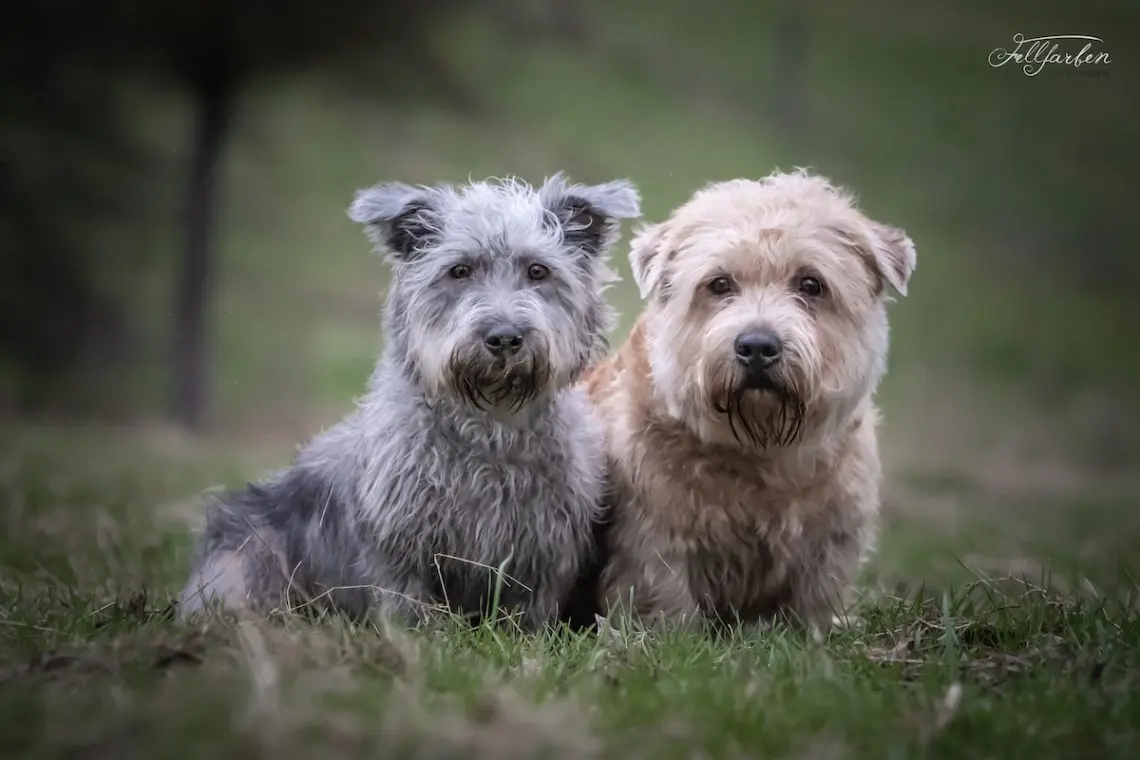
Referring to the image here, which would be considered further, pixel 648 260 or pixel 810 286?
pixel 648 260

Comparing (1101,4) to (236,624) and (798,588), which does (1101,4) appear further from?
(236,624)

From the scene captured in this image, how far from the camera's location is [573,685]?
3.40 m

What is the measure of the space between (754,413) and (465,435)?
3.53ft

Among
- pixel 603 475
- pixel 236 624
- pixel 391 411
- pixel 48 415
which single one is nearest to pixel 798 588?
pixel 603 475

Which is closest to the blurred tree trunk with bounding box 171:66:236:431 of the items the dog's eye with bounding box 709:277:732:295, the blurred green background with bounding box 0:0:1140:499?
the blurred green background with bounding box 0:0:1140:499

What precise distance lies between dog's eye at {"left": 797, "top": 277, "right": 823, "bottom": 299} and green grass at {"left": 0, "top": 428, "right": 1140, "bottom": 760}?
1.19 metres

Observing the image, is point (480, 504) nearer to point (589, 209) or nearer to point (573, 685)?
point (573, 685)

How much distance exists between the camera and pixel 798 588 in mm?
4594

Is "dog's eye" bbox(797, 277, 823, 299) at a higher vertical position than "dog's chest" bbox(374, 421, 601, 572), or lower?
higher

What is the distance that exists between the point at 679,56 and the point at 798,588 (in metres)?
12.7

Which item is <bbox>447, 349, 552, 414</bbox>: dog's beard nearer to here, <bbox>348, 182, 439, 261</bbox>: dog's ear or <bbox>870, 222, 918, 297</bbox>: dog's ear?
<bbox>348, 182, 439, 261</bbox>: dog's ear

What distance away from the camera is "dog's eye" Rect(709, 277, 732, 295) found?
4.43m

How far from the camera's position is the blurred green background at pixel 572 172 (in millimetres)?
12289

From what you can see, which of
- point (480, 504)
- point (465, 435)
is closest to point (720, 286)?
point (465, 435)
